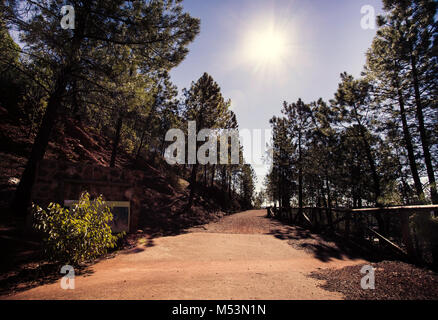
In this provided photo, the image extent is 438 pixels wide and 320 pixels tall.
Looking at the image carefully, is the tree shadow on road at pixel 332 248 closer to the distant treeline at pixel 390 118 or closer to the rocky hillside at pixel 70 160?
the distant treeline at pixel 390 118

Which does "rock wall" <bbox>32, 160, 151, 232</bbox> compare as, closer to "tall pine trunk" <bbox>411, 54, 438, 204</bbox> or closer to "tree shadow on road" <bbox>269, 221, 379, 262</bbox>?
"tree shadow on road" <bbox>269, 221, 379, 262</bbox>

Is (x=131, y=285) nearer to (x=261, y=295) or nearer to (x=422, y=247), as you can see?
(x=261, y=295)

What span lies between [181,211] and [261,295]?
12.4m

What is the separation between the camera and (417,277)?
3816 millimetres

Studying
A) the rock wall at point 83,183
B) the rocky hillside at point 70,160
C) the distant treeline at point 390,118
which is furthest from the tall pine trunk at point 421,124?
the rock wall at point 83,183

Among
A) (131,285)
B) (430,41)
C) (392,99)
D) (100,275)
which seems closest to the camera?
(131,285)

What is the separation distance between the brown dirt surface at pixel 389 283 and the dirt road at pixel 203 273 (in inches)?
13.5

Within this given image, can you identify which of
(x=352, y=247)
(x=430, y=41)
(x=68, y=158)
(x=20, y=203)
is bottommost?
(x=352, y=247)

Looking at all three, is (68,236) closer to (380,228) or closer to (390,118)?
(380,228)

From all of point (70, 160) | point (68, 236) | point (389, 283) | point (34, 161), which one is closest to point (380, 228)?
point (389, 283)

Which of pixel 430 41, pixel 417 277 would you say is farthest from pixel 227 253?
pixel 430 41

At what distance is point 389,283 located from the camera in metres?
3.71

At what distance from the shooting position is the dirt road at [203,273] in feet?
10.9

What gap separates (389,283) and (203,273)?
3.75m
